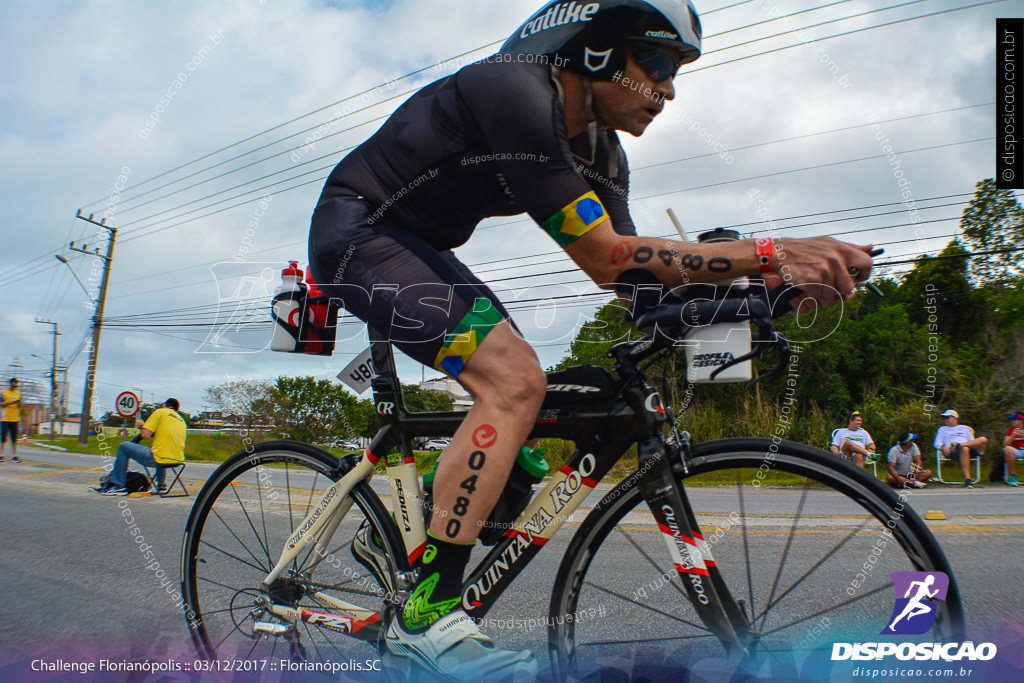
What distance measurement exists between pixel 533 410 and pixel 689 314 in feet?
1.59

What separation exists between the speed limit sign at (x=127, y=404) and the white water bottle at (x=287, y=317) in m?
8.33

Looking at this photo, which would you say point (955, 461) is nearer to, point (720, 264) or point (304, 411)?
point (304, 411)

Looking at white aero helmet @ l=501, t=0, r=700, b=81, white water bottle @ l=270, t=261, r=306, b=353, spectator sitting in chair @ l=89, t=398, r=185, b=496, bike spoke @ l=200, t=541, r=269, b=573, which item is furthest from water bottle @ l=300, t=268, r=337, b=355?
spectator sitting in chair @ l=89, t=398, r=185, b=496

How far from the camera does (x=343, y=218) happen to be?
1774 mm

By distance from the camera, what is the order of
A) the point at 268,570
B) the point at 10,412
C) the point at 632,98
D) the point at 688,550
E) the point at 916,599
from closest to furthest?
1. the point at 916,599
2. the point at 688,550
3. the point at 632,98
4. the point at 268,570
5. the point at 10,412

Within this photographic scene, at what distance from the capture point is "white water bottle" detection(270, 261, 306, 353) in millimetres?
1981

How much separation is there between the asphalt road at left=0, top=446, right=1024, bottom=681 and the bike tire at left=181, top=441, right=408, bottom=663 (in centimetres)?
14

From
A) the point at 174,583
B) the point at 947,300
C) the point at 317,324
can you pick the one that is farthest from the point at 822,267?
the point at 947,300

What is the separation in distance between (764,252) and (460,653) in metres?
1.24

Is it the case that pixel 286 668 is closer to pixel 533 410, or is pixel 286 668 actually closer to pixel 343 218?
pixel 533 410

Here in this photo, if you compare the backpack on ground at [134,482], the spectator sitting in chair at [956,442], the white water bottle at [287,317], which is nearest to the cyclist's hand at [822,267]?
the white water bottle at [287,317]

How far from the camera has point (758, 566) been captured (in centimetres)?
154

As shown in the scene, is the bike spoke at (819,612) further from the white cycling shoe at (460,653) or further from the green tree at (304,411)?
the green tree at (304,411)

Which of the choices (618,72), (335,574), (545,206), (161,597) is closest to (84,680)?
(335,574)
